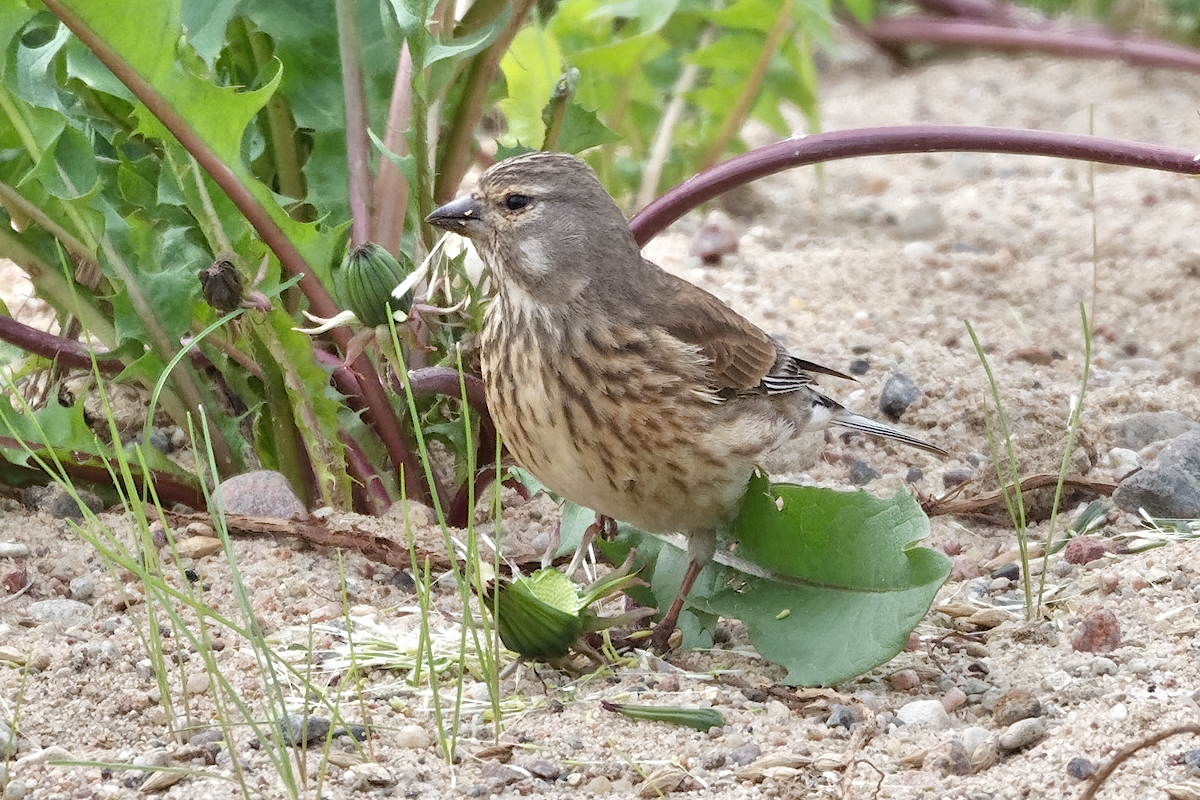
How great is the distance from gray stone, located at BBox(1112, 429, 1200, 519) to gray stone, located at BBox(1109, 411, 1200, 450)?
1.39ft

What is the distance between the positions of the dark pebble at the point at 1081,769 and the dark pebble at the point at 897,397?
1936mm

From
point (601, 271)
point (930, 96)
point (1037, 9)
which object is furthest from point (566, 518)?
point (1037, 9)

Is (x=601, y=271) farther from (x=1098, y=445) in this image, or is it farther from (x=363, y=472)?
(x=1098, y=445)

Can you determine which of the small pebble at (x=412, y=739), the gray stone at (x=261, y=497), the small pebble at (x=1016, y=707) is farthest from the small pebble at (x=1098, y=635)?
the gray stone at (x=261, y=497)

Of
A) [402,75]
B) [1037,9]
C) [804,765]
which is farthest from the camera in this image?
[1037,9]

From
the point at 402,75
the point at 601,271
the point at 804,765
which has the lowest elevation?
the point at 804,765

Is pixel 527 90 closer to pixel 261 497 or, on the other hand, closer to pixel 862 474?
pixel 862 474

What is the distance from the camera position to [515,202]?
3377 millimetres

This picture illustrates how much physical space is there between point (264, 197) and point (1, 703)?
48.5 inches

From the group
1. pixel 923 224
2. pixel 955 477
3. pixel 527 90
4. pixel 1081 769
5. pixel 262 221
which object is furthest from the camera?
pixel 923 224

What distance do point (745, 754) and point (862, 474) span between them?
1601 millimetres

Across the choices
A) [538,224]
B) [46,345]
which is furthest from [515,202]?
[46,345]

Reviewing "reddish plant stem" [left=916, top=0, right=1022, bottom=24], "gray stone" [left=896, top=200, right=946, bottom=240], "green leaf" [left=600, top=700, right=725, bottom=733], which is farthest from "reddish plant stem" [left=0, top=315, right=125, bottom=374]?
"reddish plant stem" [left=916, top=0, right=1022, bottom=24]

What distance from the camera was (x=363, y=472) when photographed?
3.60 m
